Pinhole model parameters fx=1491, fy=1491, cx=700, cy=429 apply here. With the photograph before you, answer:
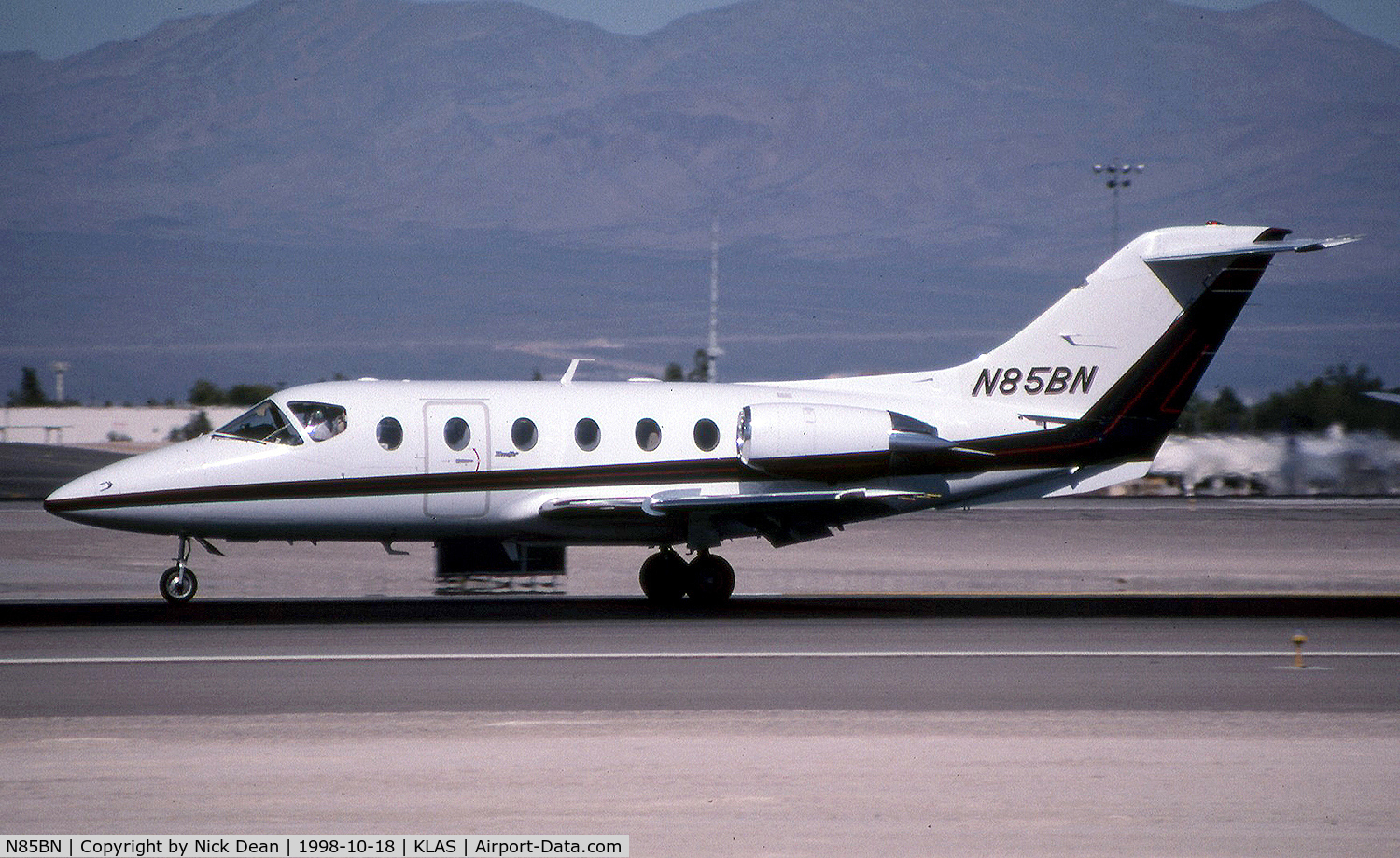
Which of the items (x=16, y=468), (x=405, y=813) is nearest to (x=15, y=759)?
(x=405, y=813)

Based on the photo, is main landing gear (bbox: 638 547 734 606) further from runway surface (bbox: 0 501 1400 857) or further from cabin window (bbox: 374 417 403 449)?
cabin window (bbox: 374 417 403 449)

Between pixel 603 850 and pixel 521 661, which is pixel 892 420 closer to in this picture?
pixel 521 661

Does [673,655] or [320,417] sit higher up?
[320,417]

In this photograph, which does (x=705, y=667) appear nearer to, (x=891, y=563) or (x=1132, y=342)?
(x=1132, y=342)

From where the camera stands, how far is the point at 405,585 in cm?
2183

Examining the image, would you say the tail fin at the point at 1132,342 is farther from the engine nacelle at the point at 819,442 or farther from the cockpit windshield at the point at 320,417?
the cockpit windshield at the point at 320,417

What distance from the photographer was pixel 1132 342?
19875 mm

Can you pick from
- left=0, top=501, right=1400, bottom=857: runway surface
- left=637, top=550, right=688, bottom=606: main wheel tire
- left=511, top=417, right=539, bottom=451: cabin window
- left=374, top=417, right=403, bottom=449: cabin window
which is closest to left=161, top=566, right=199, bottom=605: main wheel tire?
left=0, top=501, right=1400, bottom=857: runway surface

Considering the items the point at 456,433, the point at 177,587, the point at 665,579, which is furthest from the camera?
the point at 665,579

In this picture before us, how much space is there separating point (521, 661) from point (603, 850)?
6.48m

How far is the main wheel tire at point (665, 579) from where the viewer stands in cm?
1936

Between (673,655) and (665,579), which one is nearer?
(673,655)
